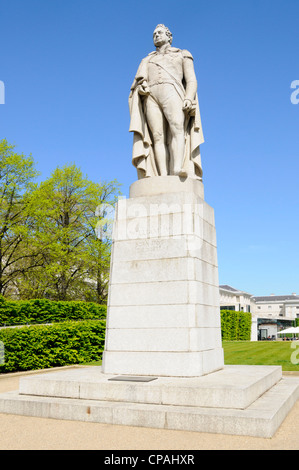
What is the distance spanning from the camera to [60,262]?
98.9 feet

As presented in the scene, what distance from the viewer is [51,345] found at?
14750mm

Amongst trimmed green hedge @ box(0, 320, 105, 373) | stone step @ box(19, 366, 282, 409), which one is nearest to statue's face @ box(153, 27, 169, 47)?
stone step @ box(19, 366, 282, 409)

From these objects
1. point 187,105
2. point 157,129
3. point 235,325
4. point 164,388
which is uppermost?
point 187,105

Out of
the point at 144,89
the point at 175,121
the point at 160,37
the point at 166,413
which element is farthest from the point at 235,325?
the point at 166,413

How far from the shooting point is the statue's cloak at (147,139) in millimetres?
9562

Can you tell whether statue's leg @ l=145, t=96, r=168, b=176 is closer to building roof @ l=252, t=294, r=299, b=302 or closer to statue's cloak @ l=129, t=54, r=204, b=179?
statue's cloak @ l=129, t=54, r=204, b=179

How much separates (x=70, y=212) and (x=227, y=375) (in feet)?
83.8

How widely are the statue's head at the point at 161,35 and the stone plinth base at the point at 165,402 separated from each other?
24.8ft

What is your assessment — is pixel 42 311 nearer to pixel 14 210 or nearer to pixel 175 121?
pixel 14 210

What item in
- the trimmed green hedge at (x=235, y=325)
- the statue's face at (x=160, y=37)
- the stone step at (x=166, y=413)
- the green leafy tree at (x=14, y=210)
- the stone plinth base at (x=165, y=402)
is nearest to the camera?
the stone step at (x=166, y=413)

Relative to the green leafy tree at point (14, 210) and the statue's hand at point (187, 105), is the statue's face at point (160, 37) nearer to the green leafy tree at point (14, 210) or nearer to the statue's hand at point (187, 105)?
the statue's hand at point (187, 105)

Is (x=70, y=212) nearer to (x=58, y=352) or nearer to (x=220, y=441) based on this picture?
(x=58, y=352)

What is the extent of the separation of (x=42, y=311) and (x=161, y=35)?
1800 cm

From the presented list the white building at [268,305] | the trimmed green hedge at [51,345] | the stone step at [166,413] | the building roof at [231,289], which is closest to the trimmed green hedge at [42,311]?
the trimmed green hedge at [51,345]
